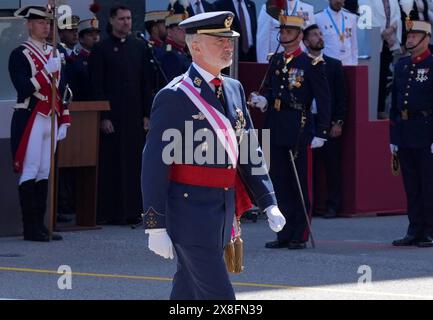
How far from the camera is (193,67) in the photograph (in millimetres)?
7617

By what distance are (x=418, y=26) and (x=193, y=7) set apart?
146 inches

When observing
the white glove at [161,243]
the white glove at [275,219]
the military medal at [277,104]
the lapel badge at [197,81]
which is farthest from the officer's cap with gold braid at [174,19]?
the white glove at [161,243]

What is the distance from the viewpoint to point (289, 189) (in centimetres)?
1274

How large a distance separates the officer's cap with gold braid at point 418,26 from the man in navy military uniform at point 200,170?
5688 mm

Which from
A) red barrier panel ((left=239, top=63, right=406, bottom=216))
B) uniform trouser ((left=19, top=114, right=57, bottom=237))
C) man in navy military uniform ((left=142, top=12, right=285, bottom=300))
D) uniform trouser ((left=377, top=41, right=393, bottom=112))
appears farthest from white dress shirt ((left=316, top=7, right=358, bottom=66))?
man in navy military uniform ((left=142, top=12, right=285, bottom=300))

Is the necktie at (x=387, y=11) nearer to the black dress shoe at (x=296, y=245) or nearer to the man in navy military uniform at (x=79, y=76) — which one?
the man in navy military uniform at (x=79, y=76)

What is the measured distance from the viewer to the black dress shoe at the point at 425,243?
1301 cm

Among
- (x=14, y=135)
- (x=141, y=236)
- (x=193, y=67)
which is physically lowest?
(x=141, y=236)

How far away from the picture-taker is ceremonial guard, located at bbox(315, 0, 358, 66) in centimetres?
1645

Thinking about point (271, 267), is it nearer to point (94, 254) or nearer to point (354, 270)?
point (354, 270)

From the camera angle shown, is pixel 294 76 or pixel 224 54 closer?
pixel 224 54
